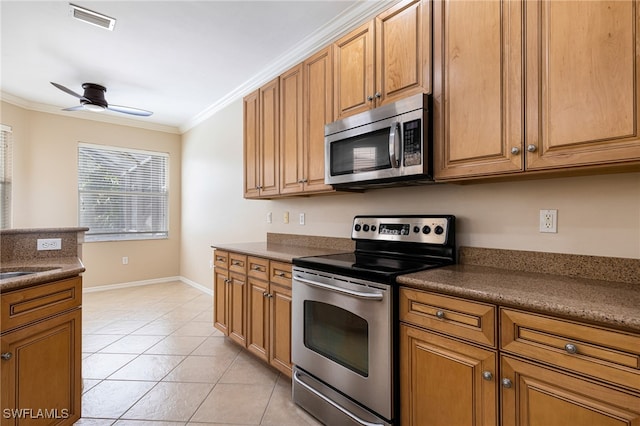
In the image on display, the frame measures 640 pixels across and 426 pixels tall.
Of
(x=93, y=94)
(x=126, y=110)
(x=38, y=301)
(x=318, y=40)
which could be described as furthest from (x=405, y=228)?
(x=93, y=94)

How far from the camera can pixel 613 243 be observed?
4.57ft

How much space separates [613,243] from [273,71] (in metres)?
3.22

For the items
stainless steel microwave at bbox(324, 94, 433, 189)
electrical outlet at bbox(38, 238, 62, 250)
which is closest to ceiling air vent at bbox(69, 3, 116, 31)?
electrical outlet at bbox(38, 238, 62, 250)

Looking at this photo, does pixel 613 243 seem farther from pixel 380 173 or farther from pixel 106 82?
pixel 106 82

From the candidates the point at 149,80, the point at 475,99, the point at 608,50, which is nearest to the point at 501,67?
the point at 475,99

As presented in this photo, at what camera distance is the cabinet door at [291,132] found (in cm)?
258

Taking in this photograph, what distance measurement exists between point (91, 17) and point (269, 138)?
64.9 inches

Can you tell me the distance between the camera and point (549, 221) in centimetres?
155

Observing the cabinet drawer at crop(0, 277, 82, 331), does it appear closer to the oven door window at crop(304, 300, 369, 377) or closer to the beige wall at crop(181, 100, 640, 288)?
the oven door window at crop(304, 300, 369, 377)

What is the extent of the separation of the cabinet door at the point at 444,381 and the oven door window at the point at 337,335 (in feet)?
0.73

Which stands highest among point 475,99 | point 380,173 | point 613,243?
point 475,99

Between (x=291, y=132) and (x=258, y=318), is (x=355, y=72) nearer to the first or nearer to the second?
(x=291, y=132)

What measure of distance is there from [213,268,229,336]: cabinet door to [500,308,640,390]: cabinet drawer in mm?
2357

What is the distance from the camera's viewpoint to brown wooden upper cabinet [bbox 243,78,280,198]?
283 cm
